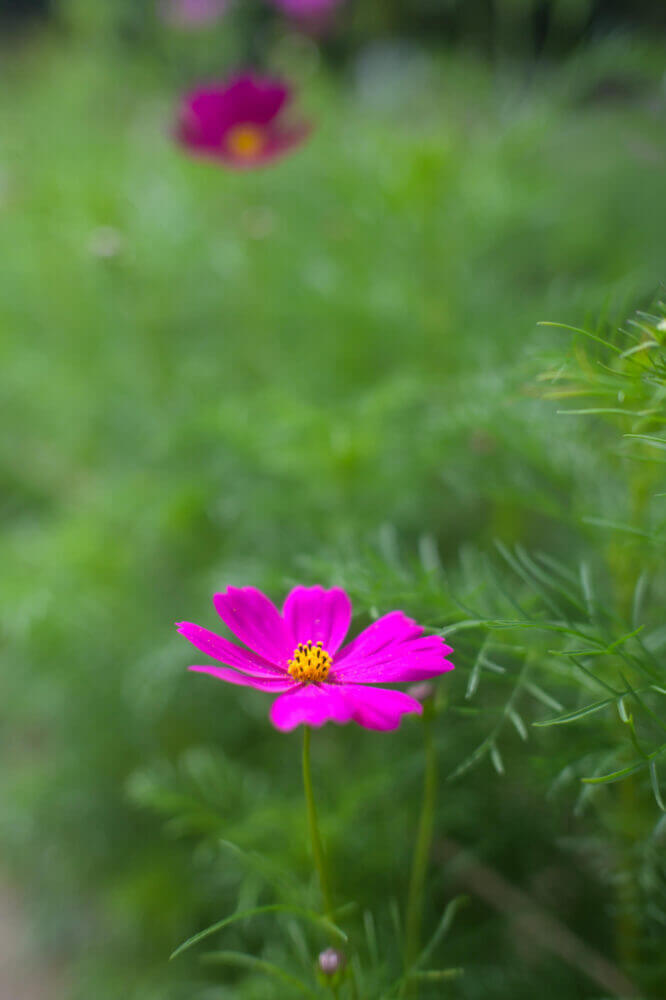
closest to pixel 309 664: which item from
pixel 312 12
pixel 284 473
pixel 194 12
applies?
pixel 284 473

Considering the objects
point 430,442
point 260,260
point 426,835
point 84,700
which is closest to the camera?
point 426,835

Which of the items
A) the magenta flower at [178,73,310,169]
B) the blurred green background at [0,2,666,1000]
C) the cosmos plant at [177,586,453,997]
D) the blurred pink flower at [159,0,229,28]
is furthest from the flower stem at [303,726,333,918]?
the blurred pink flower at [159,0,229,28]

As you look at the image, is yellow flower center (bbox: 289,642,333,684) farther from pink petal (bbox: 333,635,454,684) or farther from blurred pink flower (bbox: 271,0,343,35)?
blurred pink flower (bbox: 271,0,343,35)

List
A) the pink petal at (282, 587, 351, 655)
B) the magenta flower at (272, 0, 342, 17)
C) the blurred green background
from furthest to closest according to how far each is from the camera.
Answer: the magenta flower at (272, 0, 342, 17), the blurred green background, the pink petal at (282, 587, 351, 655)

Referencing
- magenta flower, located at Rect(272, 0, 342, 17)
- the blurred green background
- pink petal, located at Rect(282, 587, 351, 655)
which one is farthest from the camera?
magenta flower, located at Rect(272, 0, 342, 17)

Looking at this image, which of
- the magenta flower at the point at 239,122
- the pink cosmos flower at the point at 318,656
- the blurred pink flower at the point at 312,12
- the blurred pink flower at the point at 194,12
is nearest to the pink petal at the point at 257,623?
the pink cosmos flower at the point at 318,656

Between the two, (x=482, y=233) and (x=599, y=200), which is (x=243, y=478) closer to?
(x=482, y=233)

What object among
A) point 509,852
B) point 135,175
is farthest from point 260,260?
point 509,852

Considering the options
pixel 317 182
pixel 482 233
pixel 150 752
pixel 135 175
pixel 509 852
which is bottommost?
pixel 509 852
